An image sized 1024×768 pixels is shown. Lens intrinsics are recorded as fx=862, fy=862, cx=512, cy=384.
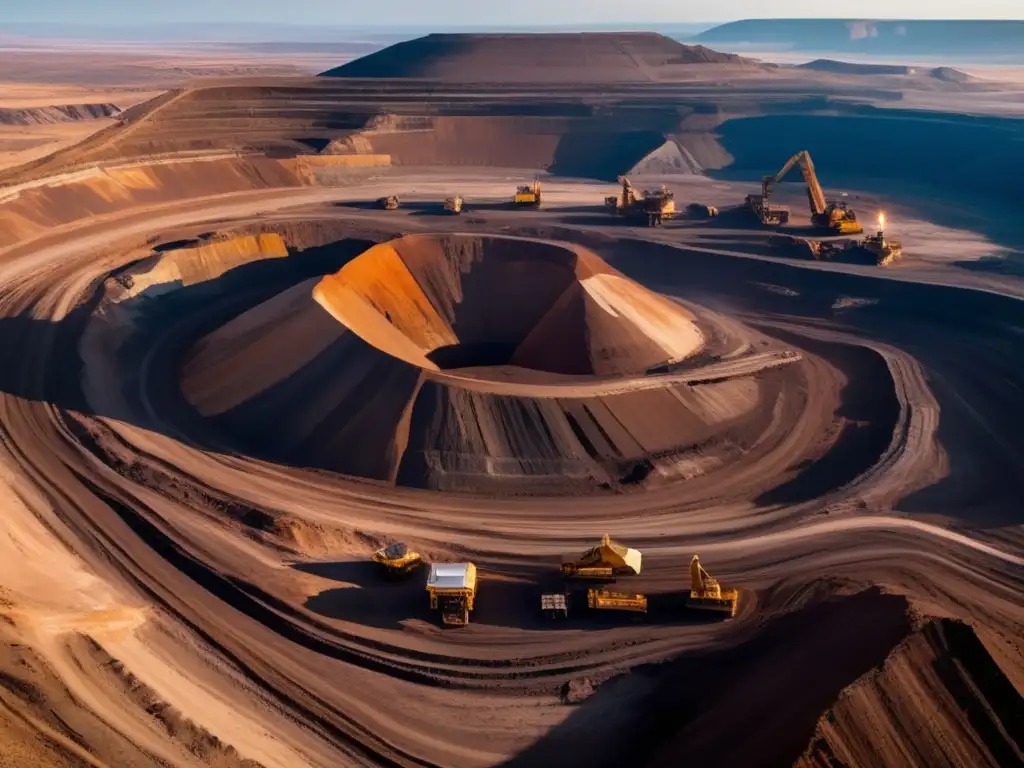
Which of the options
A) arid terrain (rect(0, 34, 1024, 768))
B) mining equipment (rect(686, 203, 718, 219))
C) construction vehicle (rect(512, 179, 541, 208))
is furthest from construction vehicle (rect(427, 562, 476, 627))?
mining equipment (rect(686, 203, 718, 219))

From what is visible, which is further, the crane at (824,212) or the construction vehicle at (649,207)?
the construction vehicle at (649,207)

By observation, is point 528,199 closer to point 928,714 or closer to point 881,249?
point 881,249

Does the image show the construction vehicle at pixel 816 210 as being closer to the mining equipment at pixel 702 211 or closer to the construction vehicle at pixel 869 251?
the mining equipment at pixel 702 211

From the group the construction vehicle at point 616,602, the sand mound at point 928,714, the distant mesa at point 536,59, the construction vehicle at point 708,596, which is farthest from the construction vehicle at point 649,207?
the sand mound at point 928,714

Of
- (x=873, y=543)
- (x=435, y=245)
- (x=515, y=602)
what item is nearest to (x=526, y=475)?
(x=515, y=602)

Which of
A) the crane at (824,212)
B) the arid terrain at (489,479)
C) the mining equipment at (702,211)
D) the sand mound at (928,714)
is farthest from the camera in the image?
the mining equipment at (702,211)
